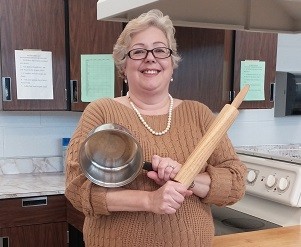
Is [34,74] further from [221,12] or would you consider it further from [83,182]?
[83,182]

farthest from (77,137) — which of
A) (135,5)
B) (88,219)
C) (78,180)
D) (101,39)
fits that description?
(101,39)

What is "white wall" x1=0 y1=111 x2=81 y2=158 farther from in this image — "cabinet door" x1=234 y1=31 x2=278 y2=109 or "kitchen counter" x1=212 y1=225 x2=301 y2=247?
"kitchen counter" x1=212 y1=225 x2=301 y2=247

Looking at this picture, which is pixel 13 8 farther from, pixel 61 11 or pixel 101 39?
pixel 101 39

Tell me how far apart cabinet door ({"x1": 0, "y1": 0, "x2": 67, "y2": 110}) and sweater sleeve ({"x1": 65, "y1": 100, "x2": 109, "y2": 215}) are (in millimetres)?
1198

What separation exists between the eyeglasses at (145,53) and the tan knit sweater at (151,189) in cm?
15

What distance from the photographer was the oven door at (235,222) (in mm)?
1594

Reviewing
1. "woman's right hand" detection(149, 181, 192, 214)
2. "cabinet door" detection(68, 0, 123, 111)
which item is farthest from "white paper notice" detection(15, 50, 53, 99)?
"woman's right hand" detection(149, 181, 192, 214)

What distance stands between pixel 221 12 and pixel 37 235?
4.89ft

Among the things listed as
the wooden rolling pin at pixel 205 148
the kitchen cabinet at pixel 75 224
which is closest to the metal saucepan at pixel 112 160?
the wooden rolling pin at pixel 205 148

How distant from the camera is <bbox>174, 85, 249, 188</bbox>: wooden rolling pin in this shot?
94 cm

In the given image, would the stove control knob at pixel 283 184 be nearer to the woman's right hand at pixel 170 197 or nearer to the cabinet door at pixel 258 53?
the woman's right hand at pixel 170 197

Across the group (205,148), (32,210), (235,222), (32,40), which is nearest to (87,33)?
(32,40)

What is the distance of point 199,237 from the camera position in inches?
45.7

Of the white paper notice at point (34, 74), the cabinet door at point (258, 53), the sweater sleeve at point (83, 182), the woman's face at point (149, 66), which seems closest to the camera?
the sweater sleeve at point (83, 182)
